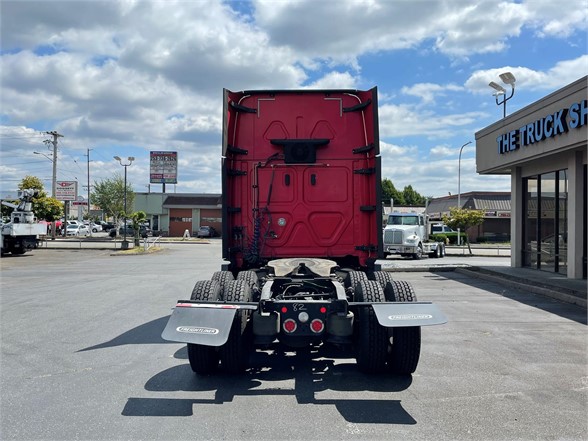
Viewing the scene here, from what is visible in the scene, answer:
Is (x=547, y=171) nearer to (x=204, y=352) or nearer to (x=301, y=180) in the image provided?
(x=301, y=180)

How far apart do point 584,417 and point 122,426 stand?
166 inches

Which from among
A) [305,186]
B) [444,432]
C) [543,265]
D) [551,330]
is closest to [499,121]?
[543,265]

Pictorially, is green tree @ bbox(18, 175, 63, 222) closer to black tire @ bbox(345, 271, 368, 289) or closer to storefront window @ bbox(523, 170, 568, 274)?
storefront window @ bbox(523, 170, 568, 274)

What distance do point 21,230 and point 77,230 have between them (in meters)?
33.7

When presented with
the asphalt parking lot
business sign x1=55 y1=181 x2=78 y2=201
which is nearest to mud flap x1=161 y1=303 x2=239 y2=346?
the asphalt parking lot

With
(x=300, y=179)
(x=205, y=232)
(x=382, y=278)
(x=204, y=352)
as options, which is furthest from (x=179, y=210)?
(x=204, y=352)

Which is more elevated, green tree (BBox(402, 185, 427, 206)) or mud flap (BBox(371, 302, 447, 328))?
green tree (BBox(402, 185, 427, 206))

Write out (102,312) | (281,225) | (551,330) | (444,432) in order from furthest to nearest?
(102,312) → (551,330) → (281,225) → (444,432)

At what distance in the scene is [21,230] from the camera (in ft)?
94.6

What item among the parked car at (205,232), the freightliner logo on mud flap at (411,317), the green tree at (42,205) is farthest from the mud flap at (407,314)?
the parked car at (205,232)

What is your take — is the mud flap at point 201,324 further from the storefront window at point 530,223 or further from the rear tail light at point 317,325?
the storefront window at point 530,223

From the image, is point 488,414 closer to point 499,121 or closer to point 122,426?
point 122,426

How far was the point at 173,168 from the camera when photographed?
72.4m

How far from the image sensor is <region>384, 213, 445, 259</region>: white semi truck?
26750 millimetres
